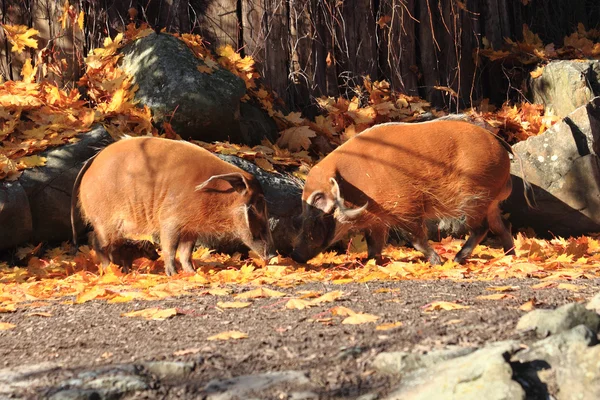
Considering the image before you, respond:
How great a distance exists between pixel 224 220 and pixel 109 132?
5.89ft

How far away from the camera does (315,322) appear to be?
372 centimetres

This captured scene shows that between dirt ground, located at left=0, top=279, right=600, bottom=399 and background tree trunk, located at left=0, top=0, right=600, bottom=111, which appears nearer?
dirt ground, located at left=0, top=279, right=600, bottom=399

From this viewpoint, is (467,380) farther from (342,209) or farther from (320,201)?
(320,201)

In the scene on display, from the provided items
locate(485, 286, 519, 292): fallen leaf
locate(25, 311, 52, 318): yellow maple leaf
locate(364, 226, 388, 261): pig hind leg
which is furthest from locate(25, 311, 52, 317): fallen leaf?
locate(364, 226, 388, 261): pig hind leg

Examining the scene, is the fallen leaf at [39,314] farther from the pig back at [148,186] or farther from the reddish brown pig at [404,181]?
the reddish brown pig at [404,181]

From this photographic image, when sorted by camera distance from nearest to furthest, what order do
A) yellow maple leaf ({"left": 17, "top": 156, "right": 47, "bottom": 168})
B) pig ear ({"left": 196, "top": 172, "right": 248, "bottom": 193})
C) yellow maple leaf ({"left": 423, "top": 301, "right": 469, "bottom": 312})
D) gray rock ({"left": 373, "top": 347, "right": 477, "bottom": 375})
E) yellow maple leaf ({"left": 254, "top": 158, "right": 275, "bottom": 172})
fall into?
gray rock ({"left": 373, "top": 347, "right": 477, "bottom": 375}) → yellow maple leaf ({"left": 423, "top": 301, "right": 469, "bottom": 312}) → pig ear ({"left": 196, "top": 172, "right": 248, "bottom": 193}) → yellow maple leaf ({"left": 17, "top": 156, "right": 47, "bottom": 168}) → yellow maple leaf ({"left": 254, "top": 158, "right": 275, "bottom": 172})

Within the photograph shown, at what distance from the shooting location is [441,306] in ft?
12.6

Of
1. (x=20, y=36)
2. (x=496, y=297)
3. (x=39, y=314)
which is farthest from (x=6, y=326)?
(x=20, y=36)

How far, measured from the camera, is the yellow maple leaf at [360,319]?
3.64m

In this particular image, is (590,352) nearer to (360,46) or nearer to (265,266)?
(265,266)

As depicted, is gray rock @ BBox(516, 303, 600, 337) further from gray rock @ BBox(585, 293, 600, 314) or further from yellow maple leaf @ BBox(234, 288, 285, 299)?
yellow maple leaf @ BBox(234, 288, 285, 299)

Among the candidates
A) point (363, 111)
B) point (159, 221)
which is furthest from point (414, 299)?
point (363, 111)

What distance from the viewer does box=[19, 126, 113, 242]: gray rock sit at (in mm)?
7164

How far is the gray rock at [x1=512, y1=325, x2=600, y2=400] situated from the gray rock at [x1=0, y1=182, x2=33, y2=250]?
5.03 m
